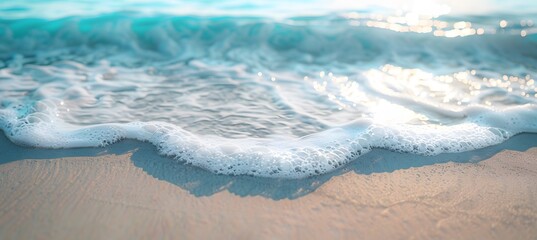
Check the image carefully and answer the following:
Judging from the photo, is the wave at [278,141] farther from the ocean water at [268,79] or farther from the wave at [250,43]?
the wave at [250,43]

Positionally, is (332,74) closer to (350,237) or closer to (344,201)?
(344,201)

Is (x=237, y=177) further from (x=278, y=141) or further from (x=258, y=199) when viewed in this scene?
(x=278, y=141)

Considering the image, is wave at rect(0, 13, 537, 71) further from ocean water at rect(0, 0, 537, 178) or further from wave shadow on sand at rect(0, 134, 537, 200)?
wave shadow on sand at rect(0, 134, 537, 200)

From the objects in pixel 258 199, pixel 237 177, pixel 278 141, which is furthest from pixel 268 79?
pixel 258 199

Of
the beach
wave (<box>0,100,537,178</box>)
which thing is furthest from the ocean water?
the beach

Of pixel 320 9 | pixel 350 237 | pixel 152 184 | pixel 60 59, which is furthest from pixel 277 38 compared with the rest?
pixel 350 237

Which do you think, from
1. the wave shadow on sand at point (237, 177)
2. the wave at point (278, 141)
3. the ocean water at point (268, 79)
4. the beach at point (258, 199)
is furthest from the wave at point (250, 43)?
the beach at point (258, 199)
